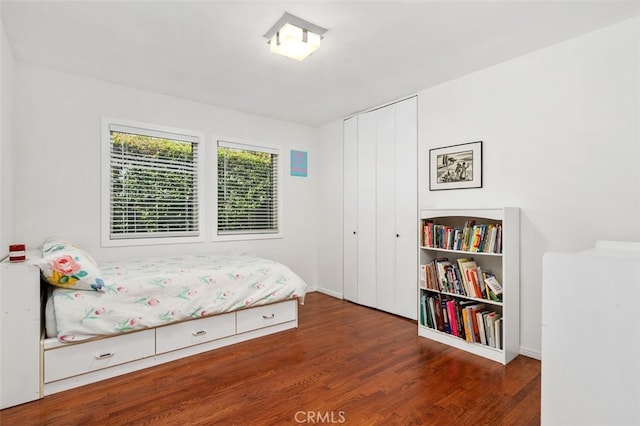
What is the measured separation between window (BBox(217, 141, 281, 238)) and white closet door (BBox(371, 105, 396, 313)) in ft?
4.74

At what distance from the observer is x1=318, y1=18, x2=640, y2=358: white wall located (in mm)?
2197

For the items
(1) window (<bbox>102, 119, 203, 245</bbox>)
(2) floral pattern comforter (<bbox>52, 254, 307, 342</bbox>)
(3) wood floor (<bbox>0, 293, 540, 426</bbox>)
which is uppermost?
(1) window (<bbox>102, 119, 203, 245</bbox>)

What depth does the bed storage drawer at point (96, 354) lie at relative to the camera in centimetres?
209

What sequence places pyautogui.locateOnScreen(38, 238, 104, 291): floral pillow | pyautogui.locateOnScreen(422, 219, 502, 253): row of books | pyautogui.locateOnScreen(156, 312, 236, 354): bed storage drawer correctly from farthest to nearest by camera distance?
pyautogui.locateOnScreen(422, 219, 502, 253): row of books < pyautogui.locateOnScreen(156, 312, 236, 354): bed storage drawer < pyautogui.locateOnScreen(38, 238, 104, 291): floral pillow

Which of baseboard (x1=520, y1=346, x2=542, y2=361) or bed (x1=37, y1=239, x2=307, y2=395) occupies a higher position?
bed (x1=37, y1=239, x2=307, y2=395)

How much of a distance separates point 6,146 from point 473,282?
3.87 meters

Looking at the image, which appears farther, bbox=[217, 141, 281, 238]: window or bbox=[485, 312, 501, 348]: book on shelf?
bbox=[217, 141, 281, 238]: window

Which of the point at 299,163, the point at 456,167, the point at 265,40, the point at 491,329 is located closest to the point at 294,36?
the point at 265,40

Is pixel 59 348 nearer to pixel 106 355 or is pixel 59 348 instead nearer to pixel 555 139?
pixel 106 355

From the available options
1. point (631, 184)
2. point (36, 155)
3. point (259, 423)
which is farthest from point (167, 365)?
point (631, 184)

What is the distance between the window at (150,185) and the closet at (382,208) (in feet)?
6.37

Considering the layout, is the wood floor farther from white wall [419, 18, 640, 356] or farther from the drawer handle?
white wall [419, 18, 640, 356]

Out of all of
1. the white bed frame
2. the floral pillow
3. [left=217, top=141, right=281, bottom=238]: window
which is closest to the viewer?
the white bed frame

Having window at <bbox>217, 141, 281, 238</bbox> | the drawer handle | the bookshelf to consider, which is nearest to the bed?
the drawer handle
